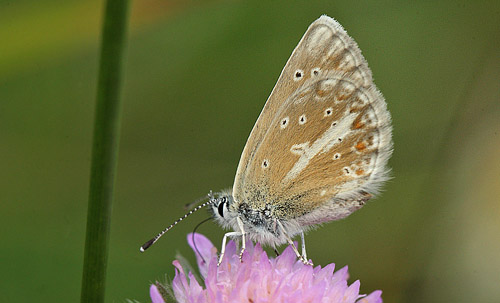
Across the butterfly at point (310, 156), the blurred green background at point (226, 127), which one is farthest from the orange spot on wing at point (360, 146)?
the blurred green background at point (226, 127)

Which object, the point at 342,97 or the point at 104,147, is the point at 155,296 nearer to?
the point at 104,147

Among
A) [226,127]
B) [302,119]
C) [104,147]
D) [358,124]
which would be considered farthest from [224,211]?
[226,127]

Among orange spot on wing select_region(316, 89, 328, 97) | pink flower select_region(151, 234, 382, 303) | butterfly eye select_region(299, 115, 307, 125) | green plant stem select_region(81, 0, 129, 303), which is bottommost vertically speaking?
pink flower select_region(151, 234, 382, 303)

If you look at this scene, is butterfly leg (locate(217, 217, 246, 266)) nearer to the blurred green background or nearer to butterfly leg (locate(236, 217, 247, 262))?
butterfly leg (locate(236, 217, 247, 262))

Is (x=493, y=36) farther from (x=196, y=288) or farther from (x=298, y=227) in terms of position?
(x=196, y=288)

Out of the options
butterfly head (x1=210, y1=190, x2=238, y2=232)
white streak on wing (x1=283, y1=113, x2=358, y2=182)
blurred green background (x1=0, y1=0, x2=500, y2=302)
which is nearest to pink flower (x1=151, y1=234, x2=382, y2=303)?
butterfly head (x1=210, y1=190, x2=238, y2=232)

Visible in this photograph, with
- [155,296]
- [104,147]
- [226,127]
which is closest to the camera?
[104,147]

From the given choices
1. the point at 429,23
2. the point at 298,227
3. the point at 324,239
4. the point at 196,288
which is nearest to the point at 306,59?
the point at 298,227
